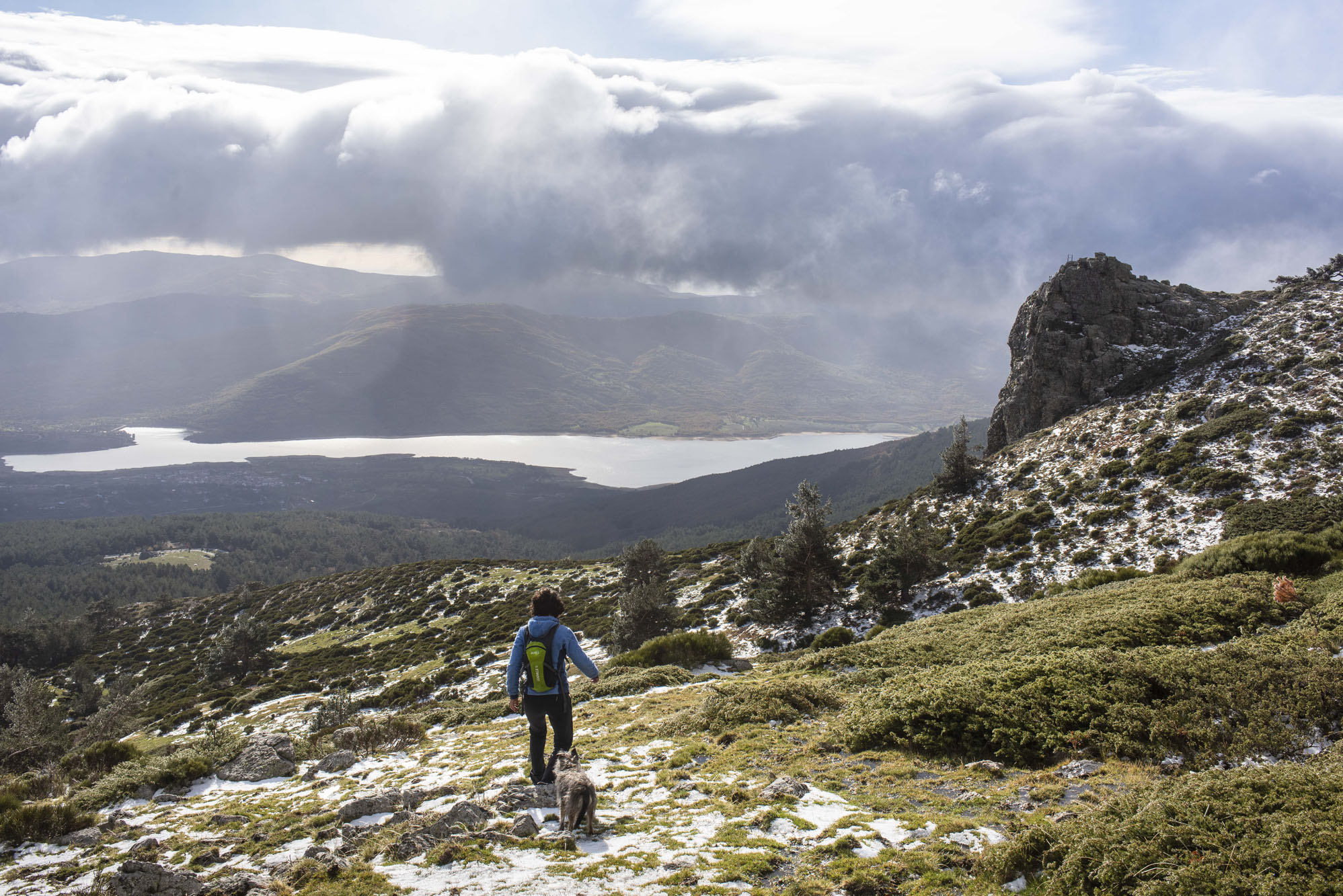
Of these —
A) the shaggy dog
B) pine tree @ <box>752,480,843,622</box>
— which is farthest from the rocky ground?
pine tree @ <box>752,480,843,622</box>

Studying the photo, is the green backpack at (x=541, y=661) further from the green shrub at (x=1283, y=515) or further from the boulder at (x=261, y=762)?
the green shrub at (x=1283, y=515)

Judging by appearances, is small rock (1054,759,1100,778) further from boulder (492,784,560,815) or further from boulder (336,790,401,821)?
boulder (336,790,401,821)

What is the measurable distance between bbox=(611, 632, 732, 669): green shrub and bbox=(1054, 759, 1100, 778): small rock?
49.8ft

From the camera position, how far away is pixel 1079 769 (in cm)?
869

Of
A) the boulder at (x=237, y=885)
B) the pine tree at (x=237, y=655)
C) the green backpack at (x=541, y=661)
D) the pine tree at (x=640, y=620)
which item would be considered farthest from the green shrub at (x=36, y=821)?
the pine tree at (x=237, y=655)

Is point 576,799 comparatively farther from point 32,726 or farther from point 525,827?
point 32,726

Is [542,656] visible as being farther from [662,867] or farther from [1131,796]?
[1131,796]

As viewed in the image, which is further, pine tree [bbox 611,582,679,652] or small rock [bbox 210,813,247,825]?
pine tree [bbox 611,582,679,652]

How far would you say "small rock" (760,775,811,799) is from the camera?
363 inches

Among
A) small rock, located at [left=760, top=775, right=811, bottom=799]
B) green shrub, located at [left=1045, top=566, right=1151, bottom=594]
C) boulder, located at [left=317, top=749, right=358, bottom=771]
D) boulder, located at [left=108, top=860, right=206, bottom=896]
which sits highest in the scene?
boulder, located at [left=108, top=860, right=206, bottom=896]

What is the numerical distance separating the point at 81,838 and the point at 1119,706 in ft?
52.6

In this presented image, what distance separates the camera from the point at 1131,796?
6.56 meters

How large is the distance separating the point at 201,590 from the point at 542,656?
8949 inches

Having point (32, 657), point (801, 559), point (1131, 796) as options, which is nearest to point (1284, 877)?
point (1131, 796)
